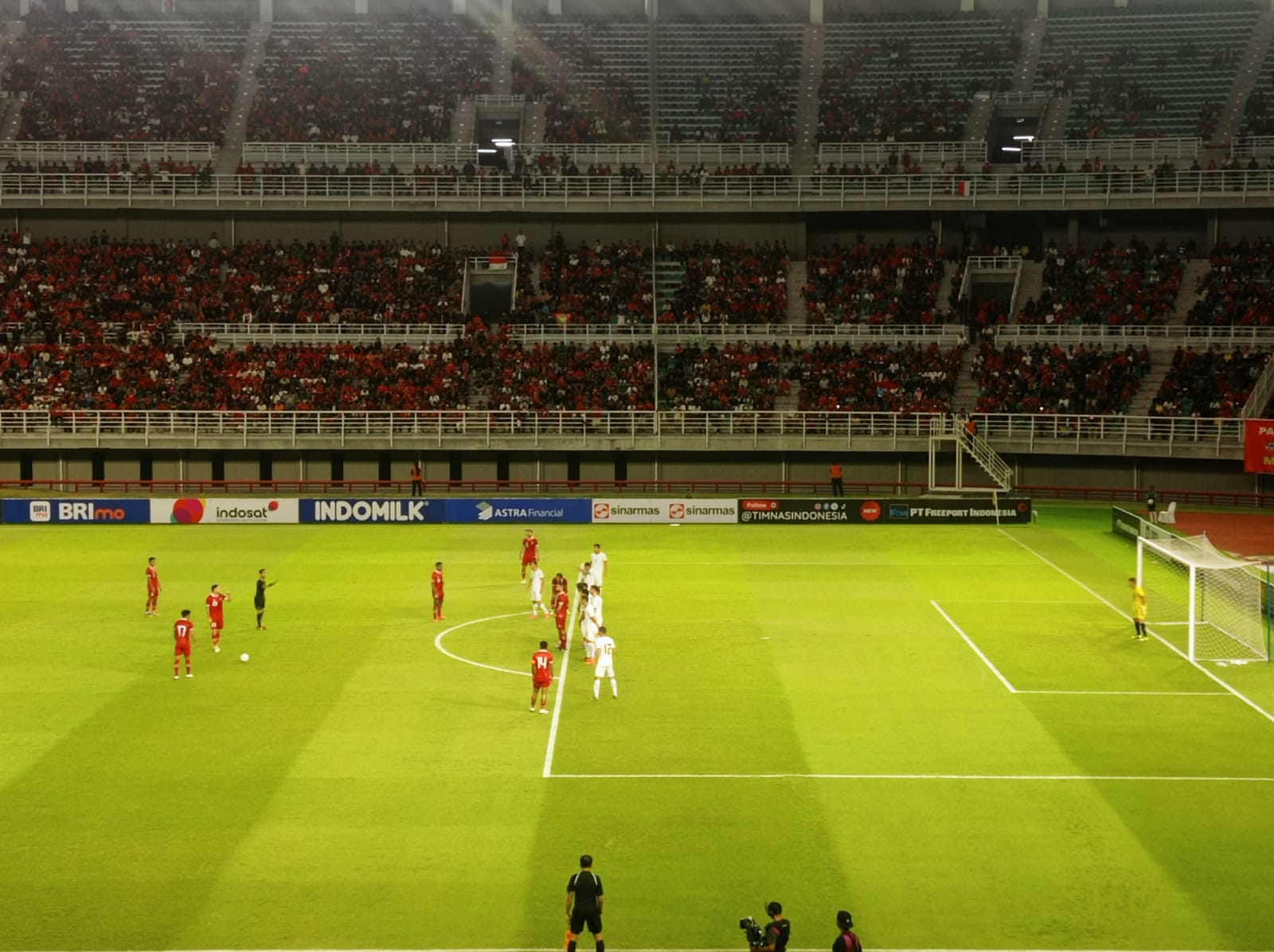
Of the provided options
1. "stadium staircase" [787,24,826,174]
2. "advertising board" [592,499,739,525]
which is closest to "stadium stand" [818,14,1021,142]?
"stadium staircase" [787,24,826,174]

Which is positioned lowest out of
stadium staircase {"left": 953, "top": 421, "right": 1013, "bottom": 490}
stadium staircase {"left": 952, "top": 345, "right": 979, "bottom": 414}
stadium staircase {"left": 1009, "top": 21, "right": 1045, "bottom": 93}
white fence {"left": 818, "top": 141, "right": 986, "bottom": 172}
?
stadium staircase {"left": 953, "top": 421, "right": 1013, "bottom": 490}

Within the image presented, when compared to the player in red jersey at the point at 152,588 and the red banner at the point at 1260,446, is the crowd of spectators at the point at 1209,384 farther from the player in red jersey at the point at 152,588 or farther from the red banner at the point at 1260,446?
the player in red jersey at the point at 152,588

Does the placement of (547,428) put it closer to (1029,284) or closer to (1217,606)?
(1029,284)

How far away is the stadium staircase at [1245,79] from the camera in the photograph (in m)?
69.1

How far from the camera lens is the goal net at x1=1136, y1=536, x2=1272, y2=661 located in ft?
102

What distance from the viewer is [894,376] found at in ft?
196

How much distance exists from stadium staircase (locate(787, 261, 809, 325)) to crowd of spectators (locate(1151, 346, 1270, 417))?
16.2m

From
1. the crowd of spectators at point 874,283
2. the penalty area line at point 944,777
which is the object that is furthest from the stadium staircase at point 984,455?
the penalty area line at point 944,777

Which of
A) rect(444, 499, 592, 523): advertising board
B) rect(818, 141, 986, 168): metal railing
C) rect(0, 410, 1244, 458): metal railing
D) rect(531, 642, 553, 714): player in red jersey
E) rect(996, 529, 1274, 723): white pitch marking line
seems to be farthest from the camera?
rect(818, 141, 986, 168): metal railing

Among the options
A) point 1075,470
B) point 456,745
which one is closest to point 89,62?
point 1075,470

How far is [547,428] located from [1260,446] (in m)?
26.6

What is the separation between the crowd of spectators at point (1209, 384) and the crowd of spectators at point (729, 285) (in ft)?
55.0

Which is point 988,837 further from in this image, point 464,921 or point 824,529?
point 824,529

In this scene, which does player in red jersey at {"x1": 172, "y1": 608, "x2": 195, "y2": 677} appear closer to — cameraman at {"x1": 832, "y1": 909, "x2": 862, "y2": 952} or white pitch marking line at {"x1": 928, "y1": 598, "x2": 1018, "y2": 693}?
white pitch marking line at {"x1": 928, "y1": 598, "x2": 1018, "y2": 693}
